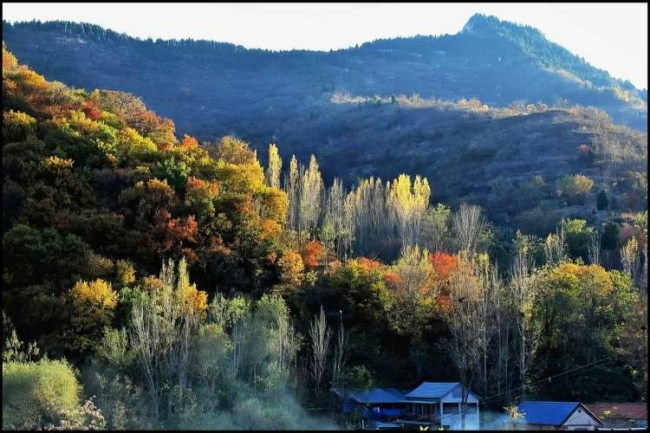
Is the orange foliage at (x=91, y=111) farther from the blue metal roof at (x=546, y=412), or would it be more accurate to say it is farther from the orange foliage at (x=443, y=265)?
the blue metal roof at (x=546, y=412)

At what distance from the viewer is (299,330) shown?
31375 mm

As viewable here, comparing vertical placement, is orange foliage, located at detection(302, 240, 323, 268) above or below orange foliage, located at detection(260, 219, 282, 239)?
below

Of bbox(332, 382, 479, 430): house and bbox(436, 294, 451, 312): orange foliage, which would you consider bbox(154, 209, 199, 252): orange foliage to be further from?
bbox(436, 294, 451, 312): orange foliage

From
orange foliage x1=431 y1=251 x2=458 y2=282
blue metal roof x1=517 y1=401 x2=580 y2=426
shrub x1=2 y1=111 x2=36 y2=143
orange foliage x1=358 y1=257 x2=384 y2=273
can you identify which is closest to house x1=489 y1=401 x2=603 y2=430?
blue metal roof x1=517 y1=401 x2=580 y2=426

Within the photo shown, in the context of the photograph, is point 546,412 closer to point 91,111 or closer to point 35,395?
point 35,395

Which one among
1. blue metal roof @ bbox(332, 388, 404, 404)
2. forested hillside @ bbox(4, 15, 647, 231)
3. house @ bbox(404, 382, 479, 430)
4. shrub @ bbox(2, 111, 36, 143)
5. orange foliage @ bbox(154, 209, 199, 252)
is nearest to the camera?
house @ bbox(404, 382, 479, 430)

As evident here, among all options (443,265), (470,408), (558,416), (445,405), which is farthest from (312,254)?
(558,416)

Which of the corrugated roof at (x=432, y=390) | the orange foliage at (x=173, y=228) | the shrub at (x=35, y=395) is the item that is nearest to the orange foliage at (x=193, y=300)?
the orange foliage at (x=173, y=228)

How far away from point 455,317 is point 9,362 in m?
17.1

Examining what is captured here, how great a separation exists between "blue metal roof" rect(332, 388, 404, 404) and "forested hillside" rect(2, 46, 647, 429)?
0.37 metres

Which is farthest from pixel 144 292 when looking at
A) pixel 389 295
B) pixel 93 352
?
pixel 389 295

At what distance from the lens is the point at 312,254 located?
35.8 metres

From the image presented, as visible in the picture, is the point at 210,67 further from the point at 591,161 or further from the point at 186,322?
the point at 186,322

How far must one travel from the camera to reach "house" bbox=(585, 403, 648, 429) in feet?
85.7
